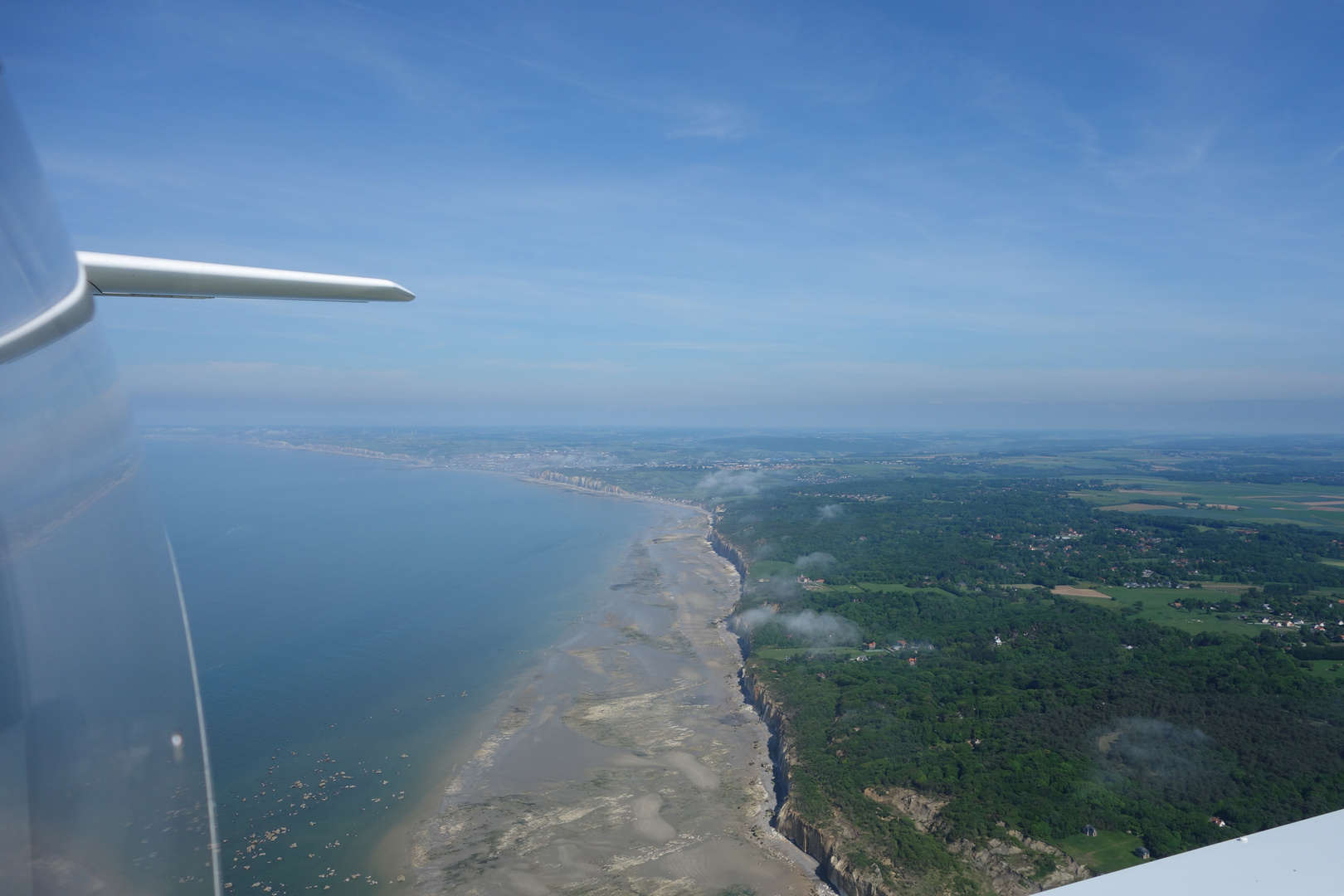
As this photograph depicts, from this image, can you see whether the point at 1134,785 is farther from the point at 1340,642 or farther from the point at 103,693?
the point at 103,693

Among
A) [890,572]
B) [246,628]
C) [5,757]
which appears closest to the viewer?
[5,757]

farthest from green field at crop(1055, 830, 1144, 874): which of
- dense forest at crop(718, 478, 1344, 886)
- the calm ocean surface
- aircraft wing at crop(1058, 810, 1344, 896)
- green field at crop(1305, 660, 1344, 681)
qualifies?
aircraft wing at crop(1058, 810, 1344, 896)

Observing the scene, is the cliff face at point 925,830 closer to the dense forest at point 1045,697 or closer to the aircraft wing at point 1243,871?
the dense forest at point 1045,697

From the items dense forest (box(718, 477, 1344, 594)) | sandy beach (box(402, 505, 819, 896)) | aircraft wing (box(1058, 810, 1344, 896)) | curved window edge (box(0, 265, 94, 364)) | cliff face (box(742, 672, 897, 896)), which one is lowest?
sandy beach (box(402, 505, 819, 896))

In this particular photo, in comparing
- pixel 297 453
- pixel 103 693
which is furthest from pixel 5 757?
pixel 297 453

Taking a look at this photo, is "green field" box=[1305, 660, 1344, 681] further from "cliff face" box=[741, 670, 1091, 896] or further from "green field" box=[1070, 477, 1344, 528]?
"green field" box=[1070, 477, 1344, 528]

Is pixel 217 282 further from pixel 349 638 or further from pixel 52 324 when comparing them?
pixel 349 638
